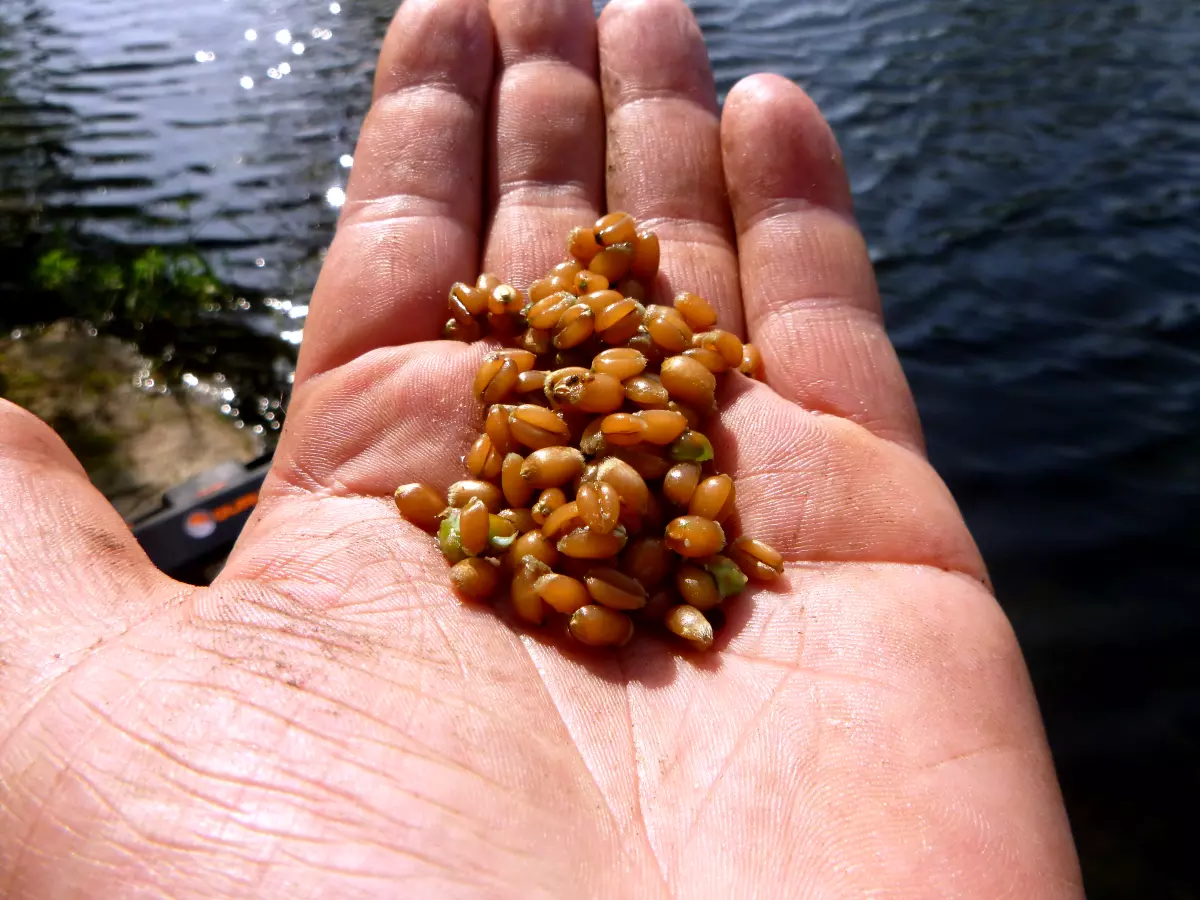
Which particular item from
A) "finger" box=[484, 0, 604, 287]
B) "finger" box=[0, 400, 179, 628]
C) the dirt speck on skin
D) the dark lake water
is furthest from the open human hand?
the dirt speck on skin

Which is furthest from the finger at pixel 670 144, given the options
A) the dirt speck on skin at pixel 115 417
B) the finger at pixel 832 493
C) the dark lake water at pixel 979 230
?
the dirt speck on skin at pixel 115 417

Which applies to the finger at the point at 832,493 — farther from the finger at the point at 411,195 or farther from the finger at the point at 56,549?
the finger at the point at 56,549

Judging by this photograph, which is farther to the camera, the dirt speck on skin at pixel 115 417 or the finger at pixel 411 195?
the dirt speck on skin at pixel 115 417

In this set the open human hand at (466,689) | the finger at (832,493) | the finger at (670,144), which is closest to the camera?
the open human hand at (466,689)

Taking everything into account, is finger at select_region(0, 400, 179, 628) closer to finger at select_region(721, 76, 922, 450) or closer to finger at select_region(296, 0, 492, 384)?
finger at select_region(296, 0, 492, 384)

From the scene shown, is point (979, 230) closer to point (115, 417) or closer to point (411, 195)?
point (411, 195)

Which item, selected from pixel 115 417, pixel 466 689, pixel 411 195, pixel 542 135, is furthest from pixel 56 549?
pixel 115 417
